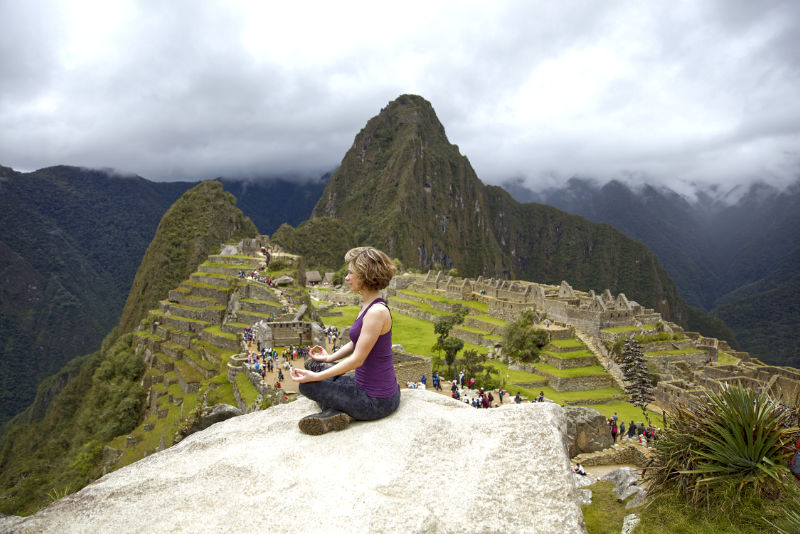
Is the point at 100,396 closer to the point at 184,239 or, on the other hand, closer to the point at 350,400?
the point at 350,400

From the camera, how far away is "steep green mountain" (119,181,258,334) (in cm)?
6691

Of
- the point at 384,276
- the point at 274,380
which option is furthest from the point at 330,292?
the point at 384,276

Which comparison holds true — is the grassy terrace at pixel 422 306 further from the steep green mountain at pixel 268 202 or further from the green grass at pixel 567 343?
the steep green mountain at pixel 268 202

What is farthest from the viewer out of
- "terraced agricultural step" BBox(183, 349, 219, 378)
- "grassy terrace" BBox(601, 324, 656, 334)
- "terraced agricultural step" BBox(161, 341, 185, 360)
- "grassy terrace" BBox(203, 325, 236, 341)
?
"grassy terrace" BBox(601, 324, 656, 334)

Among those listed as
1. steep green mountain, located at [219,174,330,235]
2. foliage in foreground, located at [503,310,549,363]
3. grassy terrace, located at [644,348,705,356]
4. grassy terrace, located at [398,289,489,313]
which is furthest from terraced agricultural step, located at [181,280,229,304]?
steep green mountain, located at [219,174,330,235]

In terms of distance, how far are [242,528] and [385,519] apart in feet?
2.72

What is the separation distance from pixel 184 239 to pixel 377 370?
79.5m

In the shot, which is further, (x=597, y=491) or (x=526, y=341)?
(x=526, y=341)

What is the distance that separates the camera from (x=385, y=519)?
2574mm

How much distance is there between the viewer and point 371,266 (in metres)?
3.64

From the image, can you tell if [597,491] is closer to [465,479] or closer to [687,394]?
[465,479]

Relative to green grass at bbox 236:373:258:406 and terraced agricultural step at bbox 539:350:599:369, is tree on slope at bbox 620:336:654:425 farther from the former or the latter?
green grass at bbox 236:373:258:406

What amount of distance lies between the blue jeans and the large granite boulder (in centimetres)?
965

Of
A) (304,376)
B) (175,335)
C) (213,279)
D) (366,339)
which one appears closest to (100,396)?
(175,335)
